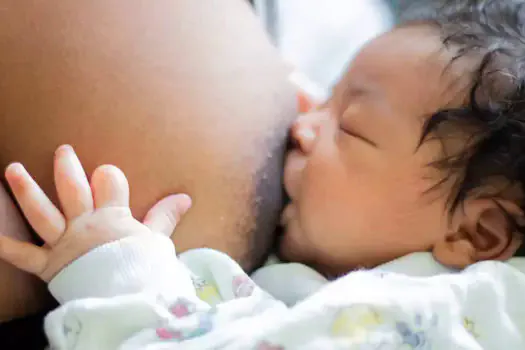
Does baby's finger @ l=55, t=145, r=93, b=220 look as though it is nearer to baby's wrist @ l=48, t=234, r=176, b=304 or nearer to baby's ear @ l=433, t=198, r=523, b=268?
baby's wrist @ l=48, t=234, r=176, b=304

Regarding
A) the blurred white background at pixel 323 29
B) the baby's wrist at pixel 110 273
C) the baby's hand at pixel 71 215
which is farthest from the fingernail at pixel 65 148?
the blurred white background at pixel 323 29

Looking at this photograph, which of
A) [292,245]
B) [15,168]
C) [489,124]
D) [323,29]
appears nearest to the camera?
[15,168]

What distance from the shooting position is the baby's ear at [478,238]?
79 centimetres

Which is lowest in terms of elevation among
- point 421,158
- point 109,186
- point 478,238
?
point 478,238

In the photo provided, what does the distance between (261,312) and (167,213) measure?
14 centimetres

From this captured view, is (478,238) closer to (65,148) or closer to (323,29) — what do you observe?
(65,148)

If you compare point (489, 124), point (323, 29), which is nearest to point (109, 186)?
point (489, 124)

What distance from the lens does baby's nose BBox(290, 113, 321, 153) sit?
867 mm

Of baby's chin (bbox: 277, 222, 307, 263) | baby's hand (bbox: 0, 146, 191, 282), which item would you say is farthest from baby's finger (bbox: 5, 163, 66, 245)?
baby's chin (bbox: 277, 222, 307, 263)

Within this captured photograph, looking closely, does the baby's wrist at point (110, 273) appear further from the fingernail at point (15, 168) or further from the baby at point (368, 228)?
the fingernail at point (15, 168)

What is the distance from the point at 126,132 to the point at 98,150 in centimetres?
3

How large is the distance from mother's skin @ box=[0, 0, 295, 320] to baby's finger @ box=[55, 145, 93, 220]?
0.06ft

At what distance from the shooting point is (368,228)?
0.82 m

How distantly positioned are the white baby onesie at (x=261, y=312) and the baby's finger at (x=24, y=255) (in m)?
0.02
